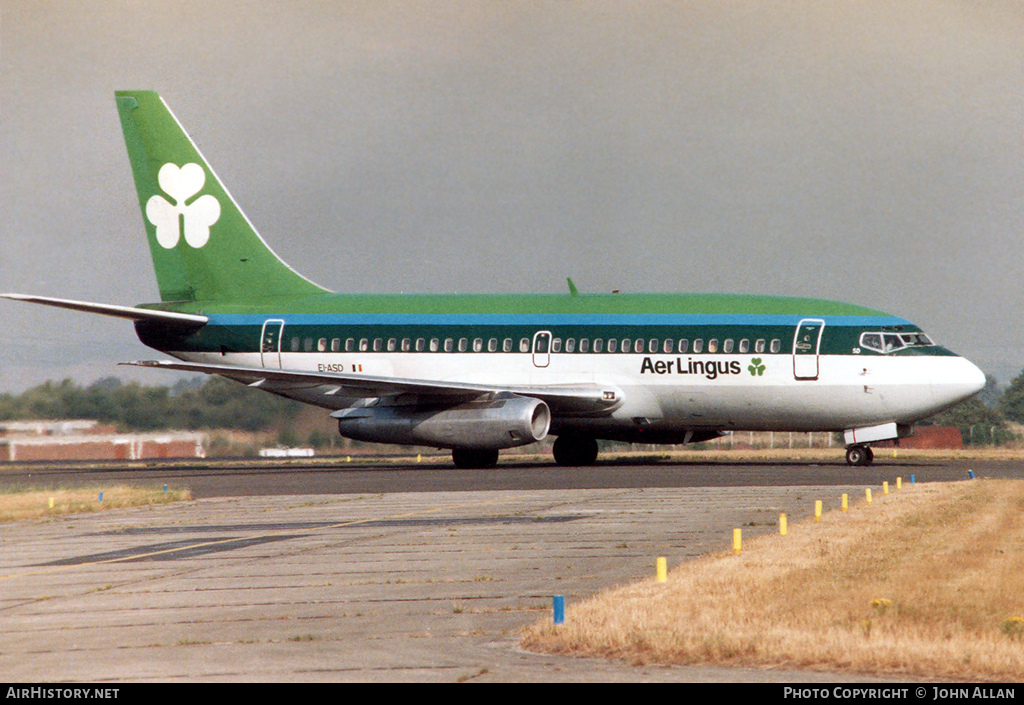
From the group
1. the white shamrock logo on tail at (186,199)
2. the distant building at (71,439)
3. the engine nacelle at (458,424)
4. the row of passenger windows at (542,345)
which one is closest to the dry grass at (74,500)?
the engine nacelle at (458,424)

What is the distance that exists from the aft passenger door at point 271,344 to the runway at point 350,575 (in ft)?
38.5

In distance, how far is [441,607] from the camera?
13320 mm

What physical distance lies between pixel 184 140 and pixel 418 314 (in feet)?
38.7

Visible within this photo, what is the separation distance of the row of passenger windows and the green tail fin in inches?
203

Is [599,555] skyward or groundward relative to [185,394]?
groundward

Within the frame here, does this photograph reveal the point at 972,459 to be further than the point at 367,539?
Yes

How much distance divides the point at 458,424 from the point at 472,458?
2442mm

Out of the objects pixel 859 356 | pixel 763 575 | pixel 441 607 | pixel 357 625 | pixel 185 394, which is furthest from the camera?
pixel 185 394

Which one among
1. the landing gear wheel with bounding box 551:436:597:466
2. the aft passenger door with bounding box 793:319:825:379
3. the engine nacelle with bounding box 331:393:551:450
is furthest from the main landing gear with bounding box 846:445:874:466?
the landing gear wheel with bounding box 551:436:597:466

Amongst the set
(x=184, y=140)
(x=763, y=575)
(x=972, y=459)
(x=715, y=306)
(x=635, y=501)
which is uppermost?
(x=184, y=140)

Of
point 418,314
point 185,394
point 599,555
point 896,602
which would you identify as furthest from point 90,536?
point 185,394

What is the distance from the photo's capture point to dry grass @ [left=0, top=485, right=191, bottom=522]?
2653 cm

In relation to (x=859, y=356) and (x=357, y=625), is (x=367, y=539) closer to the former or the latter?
(x=357, y=625)

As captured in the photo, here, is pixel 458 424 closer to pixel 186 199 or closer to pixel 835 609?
pixel 186 199
